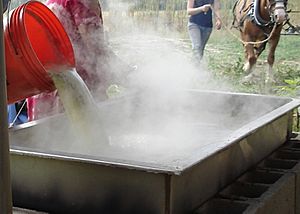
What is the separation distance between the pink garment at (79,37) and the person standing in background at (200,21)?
3.39 metres

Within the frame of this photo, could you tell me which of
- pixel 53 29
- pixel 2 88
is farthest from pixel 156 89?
pixel 2 88

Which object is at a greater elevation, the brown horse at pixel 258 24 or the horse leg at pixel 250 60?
the brown horse at pixel 258 24

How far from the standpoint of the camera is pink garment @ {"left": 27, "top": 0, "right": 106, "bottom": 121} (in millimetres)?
2676

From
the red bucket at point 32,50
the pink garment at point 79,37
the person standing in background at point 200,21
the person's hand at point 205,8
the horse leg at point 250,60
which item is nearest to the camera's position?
the red bucket at point 32,50

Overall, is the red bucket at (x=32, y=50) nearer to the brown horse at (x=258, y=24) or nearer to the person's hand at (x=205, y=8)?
the person's hand at (x=205, y=8)

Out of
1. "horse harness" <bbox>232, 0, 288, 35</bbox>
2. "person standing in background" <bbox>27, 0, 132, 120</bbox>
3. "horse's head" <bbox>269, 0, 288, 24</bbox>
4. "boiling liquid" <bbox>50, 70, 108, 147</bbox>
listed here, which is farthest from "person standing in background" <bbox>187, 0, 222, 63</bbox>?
"boiling liquid" <bbox>50, 70, 108, 147</bbox>

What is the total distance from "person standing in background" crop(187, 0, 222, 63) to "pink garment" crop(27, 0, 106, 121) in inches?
133

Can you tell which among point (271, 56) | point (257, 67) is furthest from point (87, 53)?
point (257, 67)

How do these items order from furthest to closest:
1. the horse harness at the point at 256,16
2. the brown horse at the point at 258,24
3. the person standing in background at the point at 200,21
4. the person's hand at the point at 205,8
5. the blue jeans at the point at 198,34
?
the horse harness at the point at 256,16, the brown horse at the point at 258,24, the blue jeans at the point at 198,34, the person standing in background at the point at 200,21, the person's hand at the point at 205,8

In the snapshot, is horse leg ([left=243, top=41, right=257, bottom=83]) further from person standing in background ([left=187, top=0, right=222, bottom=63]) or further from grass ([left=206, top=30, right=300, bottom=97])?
person standing in background ([left=187, top=0, right=222, bottom=63])

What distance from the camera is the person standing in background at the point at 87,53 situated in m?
2.68

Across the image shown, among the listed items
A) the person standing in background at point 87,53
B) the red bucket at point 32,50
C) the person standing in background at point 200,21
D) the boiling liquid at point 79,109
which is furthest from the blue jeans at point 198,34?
the boiling liquid at point 79,109

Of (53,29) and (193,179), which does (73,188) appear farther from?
(53,29)

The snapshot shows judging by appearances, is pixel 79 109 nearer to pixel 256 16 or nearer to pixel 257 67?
pixel 256 16
